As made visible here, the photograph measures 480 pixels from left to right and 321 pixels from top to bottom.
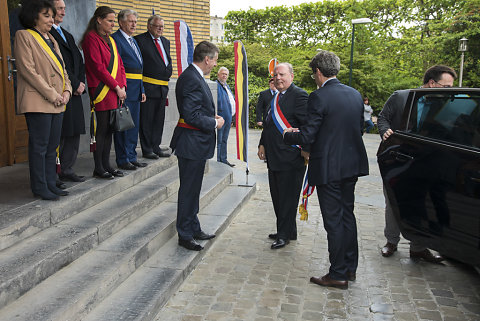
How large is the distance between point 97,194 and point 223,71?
528 cm

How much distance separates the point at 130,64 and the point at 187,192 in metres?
2.39

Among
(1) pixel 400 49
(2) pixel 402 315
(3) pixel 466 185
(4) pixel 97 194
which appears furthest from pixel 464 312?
(1) pixel 400 49

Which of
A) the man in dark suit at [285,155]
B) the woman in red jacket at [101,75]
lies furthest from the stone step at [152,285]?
the woman in red jacket at [101,75]

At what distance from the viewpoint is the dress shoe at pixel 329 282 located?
4137mm

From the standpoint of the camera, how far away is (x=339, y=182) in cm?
Result: 404

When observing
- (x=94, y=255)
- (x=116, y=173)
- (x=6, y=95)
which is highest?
(x=6, y=95)

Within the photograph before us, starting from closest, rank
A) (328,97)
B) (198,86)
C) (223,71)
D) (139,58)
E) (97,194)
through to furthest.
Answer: (328,97) → (198,86) → (97,194) → (139,58) → (223,71)

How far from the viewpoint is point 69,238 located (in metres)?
3.79

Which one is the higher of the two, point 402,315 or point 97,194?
point 97,194

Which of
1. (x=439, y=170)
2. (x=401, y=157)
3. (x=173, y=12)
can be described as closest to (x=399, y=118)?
(x=401, y=157)

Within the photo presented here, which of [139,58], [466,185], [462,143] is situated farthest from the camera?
[139,58]

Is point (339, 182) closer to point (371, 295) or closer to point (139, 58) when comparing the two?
point (371, 295)

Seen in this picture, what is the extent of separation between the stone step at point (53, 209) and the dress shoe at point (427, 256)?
336cm

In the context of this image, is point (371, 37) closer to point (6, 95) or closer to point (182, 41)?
point (182, 41)
